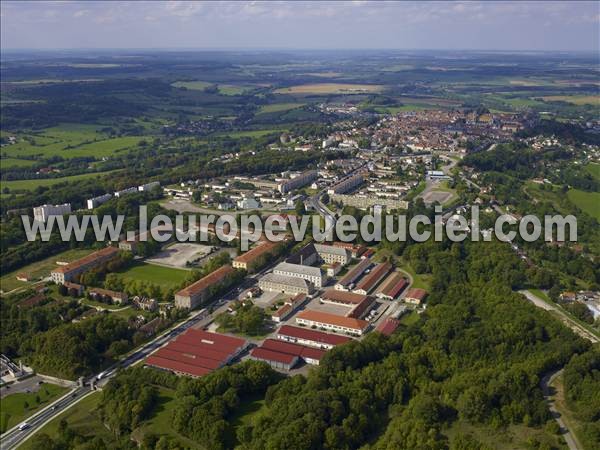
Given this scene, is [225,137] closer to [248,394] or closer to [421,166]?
[421,166]

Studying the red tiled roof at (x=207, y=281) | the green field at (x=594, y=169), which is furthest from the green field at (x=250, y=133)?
the red tiled roof at (x=207, y=281)

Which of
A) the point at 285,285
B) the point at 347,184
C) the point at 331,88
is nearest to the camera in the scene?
the point at 285,285

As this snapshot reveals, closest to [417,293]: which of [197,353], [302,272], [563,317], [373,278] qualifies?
[373,278]

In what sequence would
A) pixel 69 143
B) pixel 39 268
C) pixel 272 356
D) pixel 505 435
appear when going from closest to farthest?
1. pixel 505 435
2. pixel 272 356
3. pixel 39 268
4. pixel 69 143

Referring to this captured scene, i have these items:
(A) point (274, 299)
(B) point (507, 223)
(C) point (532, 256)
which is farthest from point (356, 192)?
(A) point (274, 299)

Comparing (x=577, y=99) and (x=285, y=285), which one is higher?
(x=577, y=99)

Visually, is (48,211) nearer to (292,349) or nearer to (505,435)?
(292,349)

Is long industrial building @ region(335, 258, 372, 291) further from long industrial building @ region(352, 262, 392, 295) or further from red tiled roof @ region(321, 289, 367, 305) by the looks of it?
red tiled roof @ region(321, 289, 367, 305)
